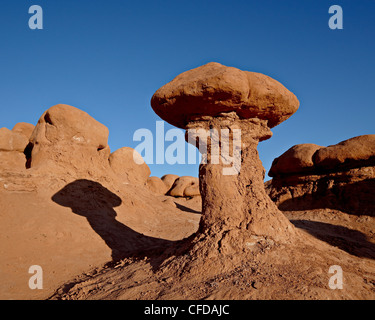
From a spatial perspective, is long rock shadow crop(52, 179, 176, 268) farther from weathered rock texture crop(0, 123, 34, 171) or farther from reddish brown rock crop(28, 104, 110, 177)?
weathered rock texture crop(0, 123, 34, 171)

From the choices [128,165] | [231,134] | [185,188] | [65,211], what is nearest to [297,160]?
[231,134]

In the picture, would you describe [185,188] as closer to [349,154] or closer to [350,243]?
Result: [349,154]

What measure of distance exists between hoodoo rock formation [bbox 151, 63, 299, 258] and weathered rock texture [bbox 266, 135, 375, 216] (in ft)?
15.1

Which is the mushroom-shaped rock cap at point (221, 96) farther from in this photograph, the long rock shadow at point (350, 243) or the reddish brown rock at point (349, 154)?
the reddish brown rock at point (349, 154)

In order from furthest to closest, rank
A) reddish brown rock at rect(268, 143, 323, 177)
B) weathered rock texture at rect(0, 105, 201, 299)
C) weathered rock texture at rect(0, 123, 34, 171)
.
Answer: reddish brown rock at rect(268, 143, 323, 177) → weathered rock texture at rect(0, 123, 34, 171) → weathered rock texture at rect(0, 105, 201, 299)

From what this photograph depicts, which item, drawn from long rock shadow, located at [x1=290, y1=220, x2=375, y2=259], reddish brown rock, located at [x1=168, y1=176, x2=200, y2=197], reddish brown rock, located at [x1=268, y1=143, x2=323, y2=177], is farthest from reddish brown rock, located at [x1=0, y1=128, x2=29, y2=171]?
reddish brown rock, located at [x1=168, y1=176, x2=200, y2=197]

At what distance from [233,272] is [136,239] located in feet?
13.7

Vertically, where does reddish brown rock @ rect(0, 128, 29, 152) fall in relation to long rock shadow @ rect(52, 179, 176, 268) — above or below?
above

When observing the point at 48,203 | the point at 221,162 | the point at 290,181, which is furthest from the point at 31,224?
the point at 290,181

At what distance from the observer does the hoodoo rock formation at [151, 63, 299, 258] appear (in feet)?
13.1

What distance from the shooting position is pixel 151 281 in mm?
3506

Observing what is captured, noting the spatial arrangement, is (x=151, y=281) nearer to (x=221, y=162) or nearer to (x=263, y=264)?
(x=263, y=264)

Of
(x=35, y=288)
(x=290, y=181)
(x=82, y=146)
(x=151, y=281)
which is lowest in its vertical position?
(x=35, y=288)
